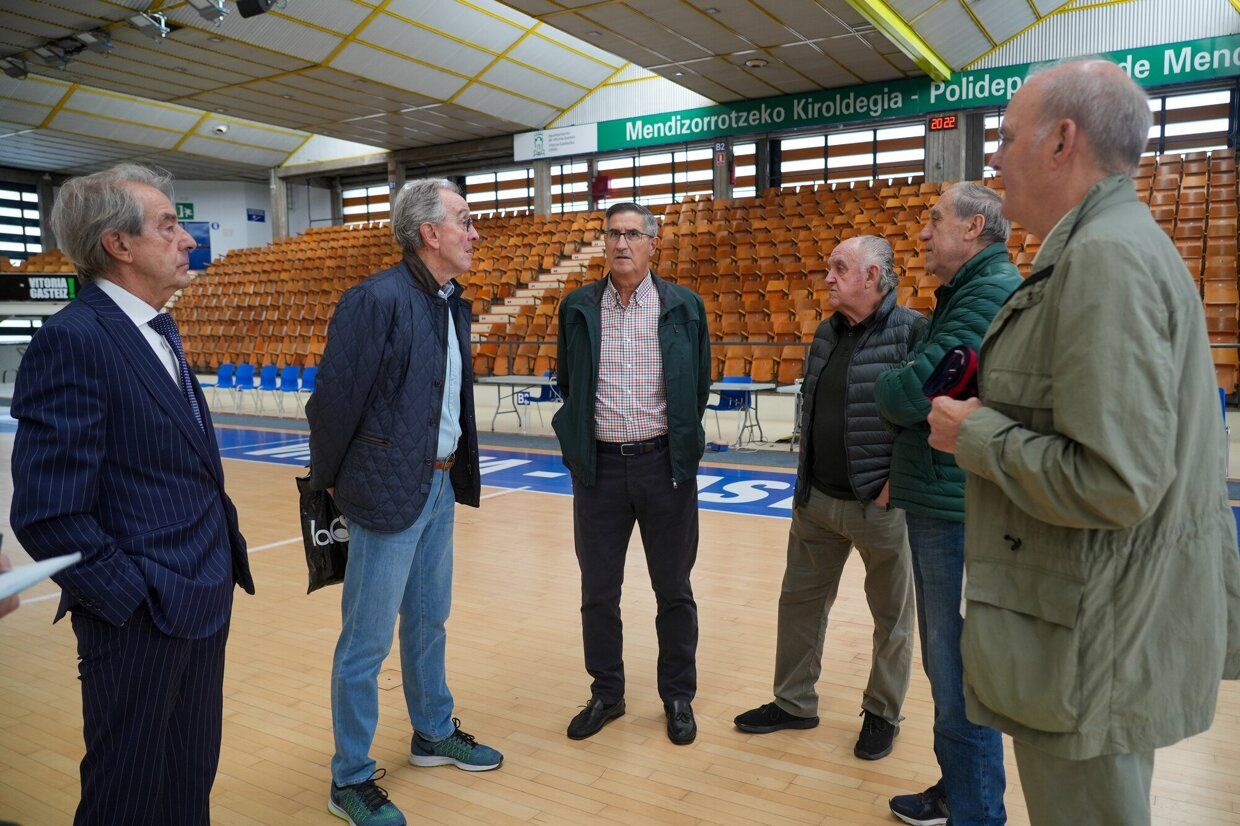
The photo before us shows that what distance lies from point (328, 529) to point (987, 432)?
1797mm

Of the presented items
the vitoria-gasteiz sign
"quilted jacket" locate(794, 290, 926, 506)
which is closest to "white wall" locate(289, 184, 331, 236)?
the vitoria-gasteiz sign

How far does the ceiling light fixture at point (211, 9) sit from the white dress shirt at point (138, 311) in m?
10.6

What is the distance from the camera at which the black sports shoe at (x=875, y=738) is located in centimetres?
262

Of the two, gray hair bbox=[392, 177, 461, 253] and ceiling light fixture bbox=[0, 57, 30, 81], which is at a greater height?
ceiling light fixture bbox=[0, 57, 30, 81]

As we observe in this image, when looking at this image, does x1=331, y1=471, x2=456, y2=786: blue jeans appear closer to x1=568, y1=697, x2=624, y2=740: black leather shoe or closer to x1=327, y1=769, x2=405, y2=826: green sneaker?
x1=327, y1=769, x2=405, y2=826: green sneaker

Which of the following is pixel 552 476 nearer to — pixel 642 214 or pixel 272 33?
pixel 642 214

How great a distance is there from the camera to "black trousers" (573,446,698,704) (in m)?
2.78

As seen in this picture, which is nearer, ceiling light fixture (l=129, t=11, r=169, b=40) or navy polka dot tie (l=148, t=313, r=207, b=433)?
navy polka dot tie (l=148, t=313, r=207, b=433)

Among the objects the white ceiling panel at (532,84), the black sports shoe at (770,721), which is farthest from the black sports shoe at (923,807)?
the white ceiling panel at (532,84)

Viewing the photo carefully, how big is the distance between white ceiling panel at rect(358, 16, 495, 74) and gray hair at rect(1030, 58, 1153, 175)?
43.7 feet

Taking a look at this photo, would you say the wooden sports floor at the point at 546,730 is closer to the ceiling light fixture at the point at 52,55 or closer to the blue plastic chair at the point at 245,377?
the blue plastic chair at the point at 245,377

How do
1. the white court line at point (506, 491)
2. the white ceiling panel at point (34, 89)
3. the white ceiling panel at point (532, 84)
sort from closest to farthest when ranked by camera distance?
the white court line at point (506, 491) → the white ceiling panel at point (532, 84) → the white ceiling panel at point (34, 89)

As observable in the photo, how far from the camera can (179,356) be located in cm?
177

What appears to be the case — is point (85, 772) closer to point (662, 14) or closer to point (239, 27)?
point (662, 14)
